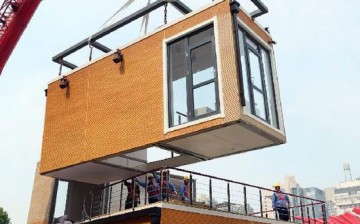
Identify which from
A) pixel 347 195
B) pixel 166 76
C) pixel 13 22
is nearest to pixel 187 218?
pixel 166 76

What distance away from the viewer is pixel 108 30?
47.3ft

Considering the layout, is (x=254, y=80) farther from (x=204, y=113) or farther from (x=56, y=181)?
→ (x=56, y=181)

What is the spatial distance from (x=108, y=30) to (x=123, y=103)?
3.10 m

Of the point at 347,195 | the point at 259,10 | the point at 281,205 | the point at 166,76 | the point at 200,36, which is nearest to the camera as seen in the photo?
the point at 200,36

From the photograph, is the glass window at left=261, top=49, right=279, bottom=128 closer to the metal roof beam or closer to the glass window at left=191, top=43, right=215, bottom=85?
the metal roof beam

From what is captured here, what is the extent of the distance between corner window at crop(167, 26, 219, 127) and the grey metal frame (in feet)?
5.41

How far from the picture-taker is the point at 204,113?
35.8ft

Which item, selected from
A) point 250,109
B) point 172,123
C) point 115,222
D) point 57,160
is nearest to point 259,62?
point 250,109

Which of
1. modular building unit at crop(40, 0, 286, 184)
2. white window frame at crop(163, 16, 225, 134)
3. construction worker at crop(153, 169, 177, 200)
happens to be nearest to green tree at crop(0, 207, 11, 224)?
modular building unit at crop(40, 0, 286, 184)

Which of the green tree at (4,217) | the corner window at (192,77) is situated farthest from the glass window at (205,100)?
the green tree at (4,217)

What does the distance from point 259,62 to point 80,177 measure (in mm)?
8044

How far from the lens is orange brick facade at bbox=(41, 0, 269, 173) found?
10969 millimetres

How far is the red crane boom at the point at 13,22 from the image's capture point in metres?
20.2

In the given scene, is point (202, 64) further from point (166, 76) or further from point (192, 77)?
point (166, 76)
